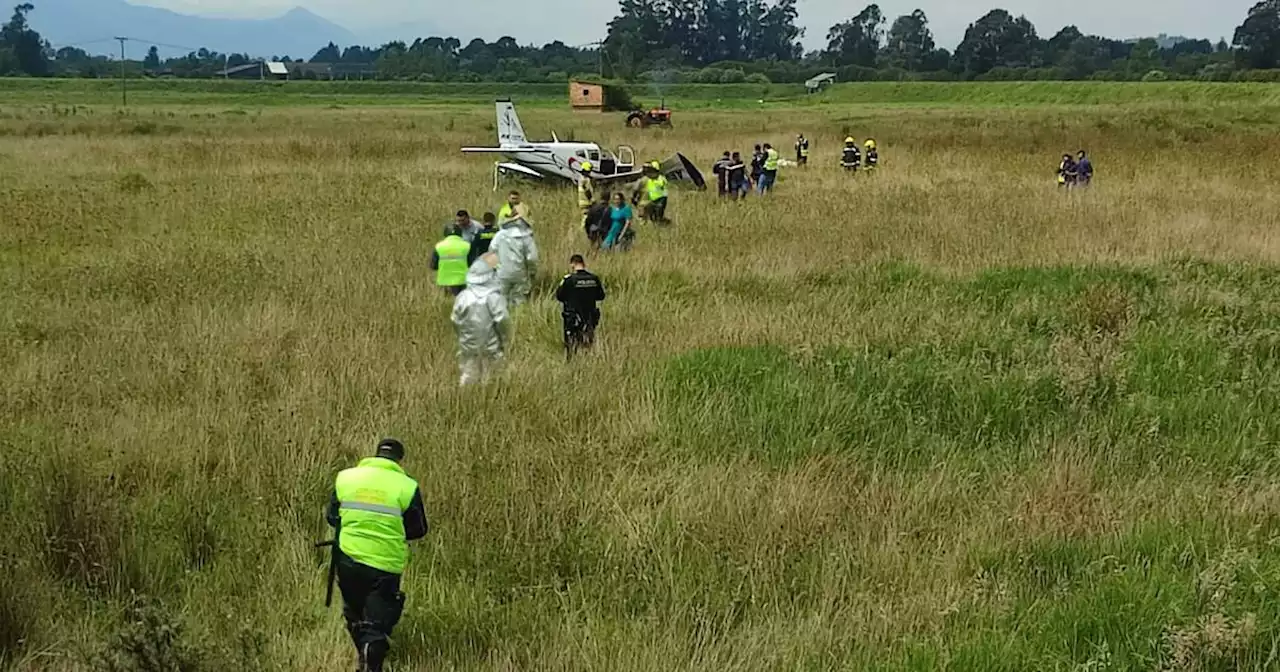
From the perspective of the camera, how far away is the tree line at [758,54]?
10331cm

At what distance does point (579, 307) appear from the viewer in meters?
9.51

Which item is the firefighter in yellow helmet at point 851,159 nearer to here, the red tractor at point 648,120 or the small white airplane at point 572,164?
the small white airplane at point 572,164

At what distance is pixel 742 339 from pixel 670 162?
14.4 meters

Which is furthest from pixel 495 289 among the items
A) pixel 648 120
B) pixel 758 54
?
pixel 758 54

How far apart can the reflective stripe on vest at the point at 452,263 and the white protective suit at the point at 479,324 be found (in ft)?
5.40

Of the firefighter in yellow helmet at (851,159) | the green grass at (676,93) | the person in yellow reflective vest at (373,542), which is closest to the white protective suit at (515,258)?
the person in yellow reflective vest at (373,542)

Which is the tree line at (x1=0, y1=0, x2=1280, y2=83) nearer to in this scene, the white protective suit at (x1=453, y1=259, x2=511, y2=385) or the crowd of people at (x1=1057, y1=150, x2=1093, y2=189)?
the crowd of people at (x1=1057, y1=150, x2=1093, y2=189)

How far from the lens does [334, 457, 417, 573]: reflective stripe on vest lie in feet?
15.5

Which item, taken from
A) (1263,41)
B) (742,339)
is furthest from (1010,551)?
(1263,41)

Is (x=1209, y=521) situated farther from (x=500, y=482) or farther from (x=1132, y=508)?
(x=500, y=482)

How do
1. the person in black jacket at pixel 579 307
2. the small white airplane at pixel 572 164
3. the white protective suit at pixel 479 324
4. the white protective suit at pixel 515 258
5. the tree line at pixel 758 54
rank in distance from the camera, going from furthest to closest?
the tree line at pixel 758 54 < the small white airplane at pixel 572 164 < the white protective suit at pixel 515 258 < the person in black jacket at pixel 579 307 < the white protective suit at pixel 479 324

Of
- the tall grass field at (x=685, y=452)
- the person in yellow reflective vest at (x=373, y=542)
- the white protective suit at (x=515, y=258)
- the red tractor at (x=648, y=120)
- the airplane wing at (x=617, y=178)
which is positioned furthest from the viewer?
the red tractor at (x=648, y=120)

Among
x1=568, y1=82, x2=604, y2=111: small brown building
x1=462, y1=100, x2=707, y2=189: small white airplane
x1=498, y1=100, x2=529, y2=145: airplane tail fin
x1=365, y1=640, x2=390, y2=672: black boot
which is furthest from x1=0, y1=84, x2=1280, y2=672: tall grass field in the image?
x1=568, y1=82, x2=604, y2=111: small brown building

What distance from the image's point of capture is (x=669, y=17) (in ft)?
574
